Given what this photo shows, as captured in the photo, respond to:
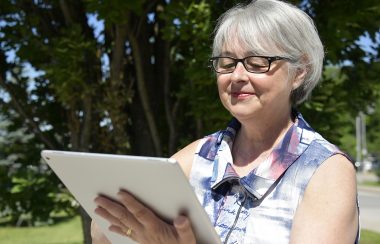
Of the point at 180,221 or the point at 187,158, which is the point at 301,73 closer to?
the point at 187,158

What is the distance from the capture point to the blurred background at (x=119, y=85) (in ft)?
11.8

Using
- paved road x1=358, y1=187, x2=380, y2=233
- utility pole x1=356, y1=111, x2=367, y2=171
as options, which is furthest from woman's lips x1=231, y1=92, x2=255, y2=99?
utility pole x1=356, y1=111, x2=367, y2=171

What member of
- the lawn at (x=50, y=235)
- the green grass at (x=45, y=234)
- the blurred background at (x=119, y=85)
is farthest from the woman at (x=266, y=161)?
the green grass at (x=45, y=234)

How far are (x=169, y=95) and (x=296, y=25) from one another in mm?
2704

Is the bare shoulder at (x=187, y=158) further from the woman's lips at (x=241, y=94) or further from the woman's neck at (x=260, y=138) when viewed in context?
the woman's lips at (x=241, y=94)

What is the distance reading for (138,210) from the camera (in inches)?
59.1

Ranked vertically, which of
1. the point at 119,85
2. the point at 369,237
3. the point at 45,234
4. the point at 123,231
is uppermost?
the point at 123,231

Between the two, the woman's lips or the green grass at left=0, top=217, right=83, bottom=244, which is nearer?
the woman's lips

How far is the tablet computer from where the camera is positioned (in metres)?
1.33

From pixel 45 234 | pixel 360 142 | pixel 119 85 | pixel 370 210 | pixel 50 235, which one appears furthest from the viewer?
pixel 360 142

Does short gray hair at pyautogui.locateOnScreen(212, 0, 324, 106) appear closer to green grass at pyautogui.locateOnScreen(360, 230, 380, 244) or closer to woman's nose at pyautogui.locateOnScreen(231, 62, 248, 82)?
woman's nose at pyautogui.locateOnScreen(231, 62, 248, 82)

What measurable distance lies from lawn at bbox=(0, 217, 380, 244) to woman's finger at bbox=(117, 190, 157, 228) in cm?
848

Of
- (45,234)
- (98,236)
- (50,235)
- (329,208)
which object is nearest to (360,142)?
(45,234)

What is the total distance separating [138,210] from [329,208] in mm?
505
